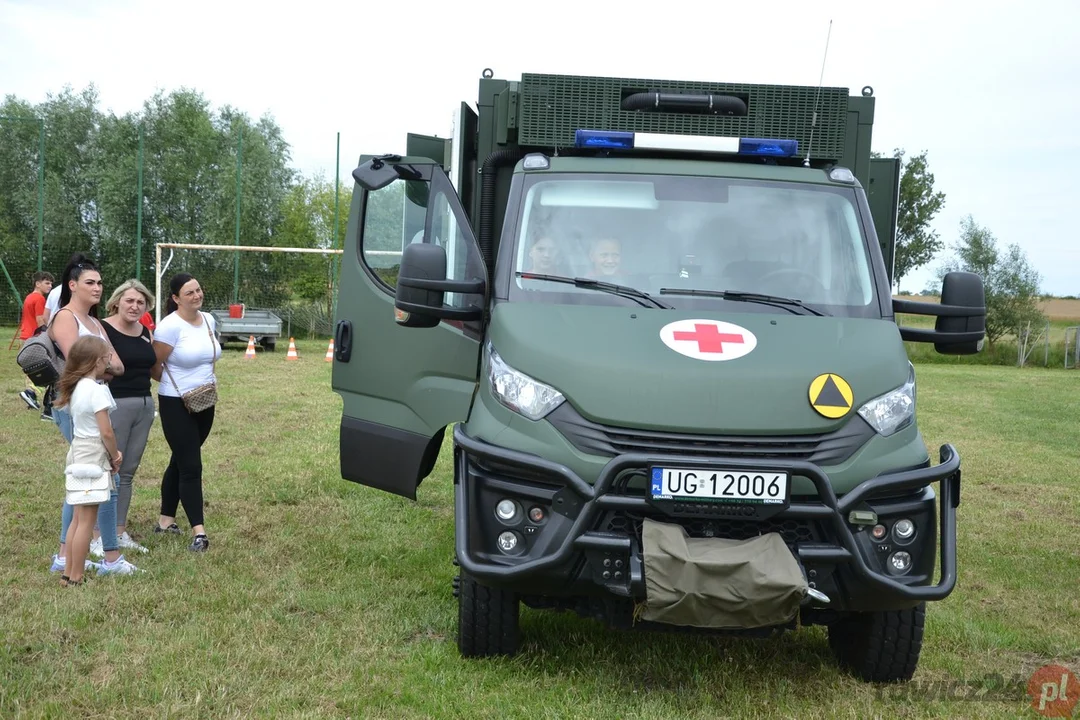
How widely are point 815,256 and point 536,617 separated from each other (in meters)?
2.29

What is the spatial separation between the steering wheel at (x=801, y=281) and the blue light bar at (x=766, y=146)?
2.77 ft

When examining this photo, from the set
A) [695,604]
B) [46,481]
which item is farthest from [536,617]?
[46,481]

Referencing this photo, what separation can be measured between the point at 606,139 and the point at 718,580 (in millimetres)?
2415

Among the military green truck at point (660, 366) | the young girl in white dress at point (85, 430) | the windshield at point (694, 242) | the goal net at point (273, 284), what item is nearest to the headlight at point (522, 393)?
the military green truck at point (660, 366)

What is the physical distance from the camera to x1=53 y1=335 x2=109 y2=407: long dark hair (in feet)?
18.8

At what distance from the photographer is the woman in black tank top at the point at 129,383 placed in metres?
6.45

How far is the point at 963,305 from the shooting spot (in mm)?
4777

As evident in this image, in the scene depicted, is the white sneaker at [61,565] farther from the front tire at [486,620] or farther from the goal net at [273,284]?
the goal net at [273,284]

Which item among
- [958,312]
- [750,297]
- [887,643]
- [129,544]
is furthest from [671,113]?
[129,544]

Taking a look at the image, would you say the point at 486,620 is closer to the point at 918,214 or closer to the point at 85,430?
the point at 85,430

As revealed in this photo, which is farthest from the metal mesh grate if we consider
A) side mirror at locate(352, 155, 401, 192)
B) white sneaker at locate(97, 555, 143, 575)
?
white sneaker at locate(97, 555, 143, 575)

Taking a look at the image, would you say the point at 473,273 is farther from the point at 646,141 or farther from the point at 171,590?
the point at 171,590

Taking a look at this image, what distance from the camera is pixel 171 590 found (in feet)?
18.7

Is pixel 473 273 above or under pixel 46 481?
above
